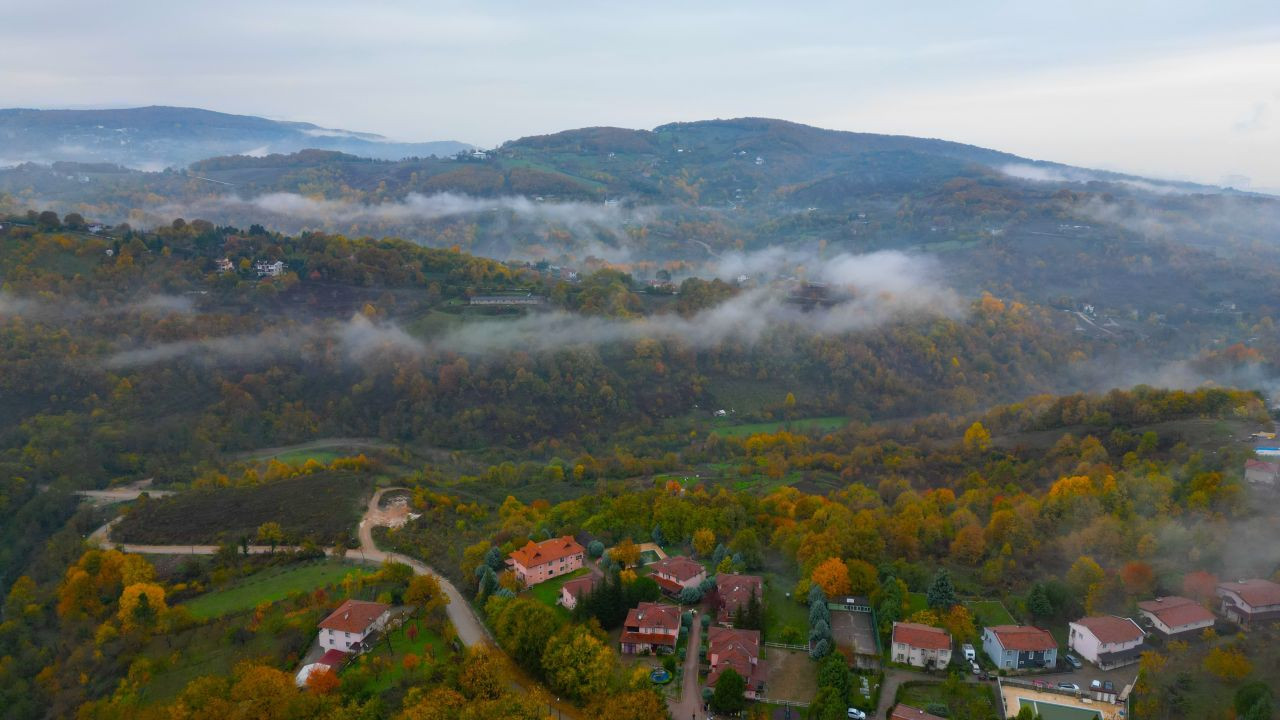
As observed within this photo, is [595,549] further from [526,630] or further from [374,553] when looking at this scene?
[374,553]

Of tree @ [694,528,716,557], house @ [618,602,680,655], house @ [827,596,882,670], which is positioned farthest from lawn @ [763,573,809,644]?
house @ [618,602,680,655]

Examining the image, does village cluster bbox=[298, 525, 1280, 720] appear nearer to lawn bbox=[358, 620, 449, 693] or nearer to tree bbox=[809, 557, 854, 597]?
lawn bbox=[358, 620, 449, 693]

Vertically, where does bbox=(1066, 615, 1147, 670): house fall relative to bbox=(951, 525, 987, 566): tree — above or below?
above

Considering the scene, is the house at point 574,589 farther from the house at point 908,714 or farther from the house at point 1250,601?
the house at point 1250,601

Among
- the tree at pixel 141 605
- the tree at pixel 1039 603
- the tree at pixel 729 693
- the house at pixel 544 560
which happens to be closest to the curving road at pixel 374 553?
Answer: the house at pixel 544 560

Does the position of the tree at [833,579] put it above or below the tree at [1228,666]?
below

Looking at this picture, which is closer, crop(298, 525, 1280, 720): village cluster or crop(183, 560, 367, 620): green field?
crop(298, 525, 1280, 720): village cluster
